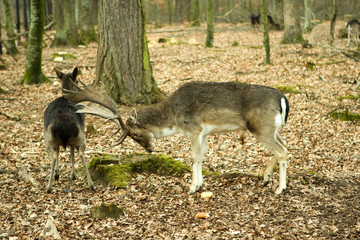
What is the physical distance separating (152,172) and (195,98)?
5.65 feet

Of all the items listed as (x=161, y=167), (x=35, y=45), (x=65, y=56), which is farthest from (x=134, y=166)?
(x=65, y=56)

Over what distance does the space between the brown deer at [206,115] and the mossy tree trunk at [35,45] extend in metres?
8.76

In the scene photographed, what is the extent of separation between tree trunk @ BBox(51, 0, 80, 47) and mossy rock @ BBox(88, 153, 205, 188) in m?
18.2

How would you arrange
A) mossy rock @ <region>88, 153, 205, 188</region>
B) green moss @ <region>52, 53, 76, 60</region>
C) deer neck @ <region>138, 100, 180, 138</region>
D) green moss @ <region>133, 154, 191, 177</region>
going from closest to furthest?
deer neck @ <region>138, 100, 180, 138</region> < mossy rock @ <region>88, 153, 205, 188</region> < green moss @ <region>133, 154, 191, 177</region> < green moss @ <region>52, 53, 76, 60</region>

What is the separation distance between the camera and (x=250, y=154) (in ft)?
28.7

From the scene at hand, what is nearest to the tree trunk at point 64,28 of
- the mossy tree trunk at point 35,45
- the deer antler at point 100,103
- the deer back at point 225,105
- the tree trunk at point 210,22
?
the tree trunk at point 210,22

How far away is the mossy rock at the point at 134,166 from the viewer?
734cm

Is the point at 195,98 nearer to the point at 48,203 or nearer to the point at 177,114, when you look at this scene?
the point at 177,114

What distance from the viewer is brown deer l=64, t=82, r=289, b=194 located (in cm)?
654

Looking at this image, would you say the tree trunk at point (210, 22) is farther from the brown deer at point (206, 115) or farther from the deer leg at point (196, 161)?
the deer leg at point (196, 161)

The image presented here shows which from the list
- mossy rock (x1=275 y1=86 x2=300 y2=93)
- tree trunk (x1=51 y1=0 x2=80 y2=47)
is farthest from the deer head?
tree trunk (x1=51 y1=0 x2=80 y2=47)

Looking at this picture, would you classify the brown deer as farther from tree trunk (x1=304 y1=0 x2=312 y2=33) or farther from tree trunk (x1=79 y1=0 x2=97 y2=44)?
tree trunk (x1=79 y1=0 x2=97 y2=44)

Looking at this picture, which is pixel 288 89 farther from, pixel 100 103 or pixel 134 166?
pixel 100 103

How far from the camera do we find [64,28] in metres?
24.6
